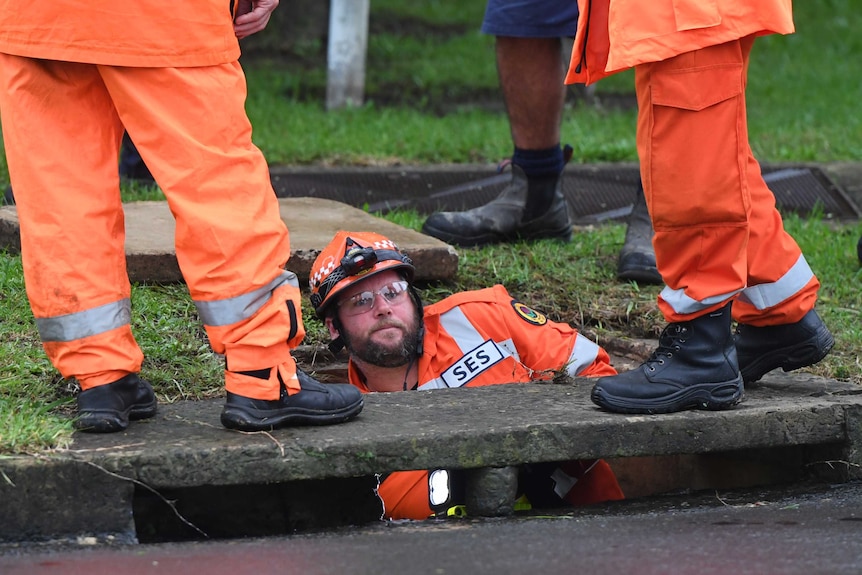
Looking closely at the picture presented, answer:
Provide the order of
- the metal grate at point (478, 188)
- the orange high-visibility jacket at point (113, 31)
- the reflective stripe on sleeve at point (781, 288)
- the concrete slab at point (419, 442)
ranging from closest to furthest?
the orange high-visibility jacket at point (113, 31), the concrete slab at point (419, 442), the reflective stripe on sleeve at point (781, 288), the metal grate at point (478, 188)

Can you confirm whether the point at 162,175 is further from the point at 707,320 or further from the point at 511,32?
the point at 511,32

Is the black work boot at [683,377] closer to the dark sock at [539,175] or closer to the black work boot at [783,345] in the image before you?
the black work boot at [783,345]

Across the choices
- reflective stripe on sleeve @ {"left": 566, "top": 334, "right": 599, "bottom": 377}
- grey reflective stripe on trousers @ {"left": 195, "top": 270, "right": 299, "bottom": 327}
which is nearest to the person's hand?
grey reflective stripe on trousers @ {"left": 195, "top": 270, "right": 299, "bottom": 327}

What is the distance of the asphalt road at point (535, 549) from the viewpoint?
8.08 feet

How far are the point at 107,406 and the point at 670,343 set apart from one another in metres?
1.44

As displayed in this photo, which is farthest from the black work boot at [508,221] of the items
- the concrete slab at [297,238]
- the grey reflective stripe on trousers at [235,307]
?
the grey reflective stripe on trousers at [235,307]

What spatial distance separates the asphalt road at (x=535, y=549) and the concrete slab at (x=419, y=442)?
0.15 meters

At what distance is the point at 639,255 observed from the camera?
4945 millimetres

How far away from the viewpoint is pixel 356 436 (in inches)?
119

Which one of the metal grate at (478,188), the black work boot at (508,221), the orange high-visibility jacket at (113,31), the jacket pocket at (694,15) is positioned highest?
the jacket pocket at (694,15)

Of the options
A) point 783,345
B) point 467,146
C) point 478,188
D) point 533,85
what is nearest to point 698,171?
point 783,345

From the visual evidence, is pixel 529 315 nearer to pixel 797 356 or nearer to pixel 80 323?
pixel 797 356

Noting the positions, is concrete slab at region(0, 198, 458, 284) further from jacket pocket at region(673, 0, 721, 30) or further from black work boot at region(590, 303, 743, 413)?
jacket pocket at region(673, 0, 721, 30)

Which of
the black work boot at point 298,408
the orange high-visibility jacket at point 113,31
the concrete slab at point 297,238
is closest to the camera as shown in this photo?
the orange high-visibility jacket at point 113,31
